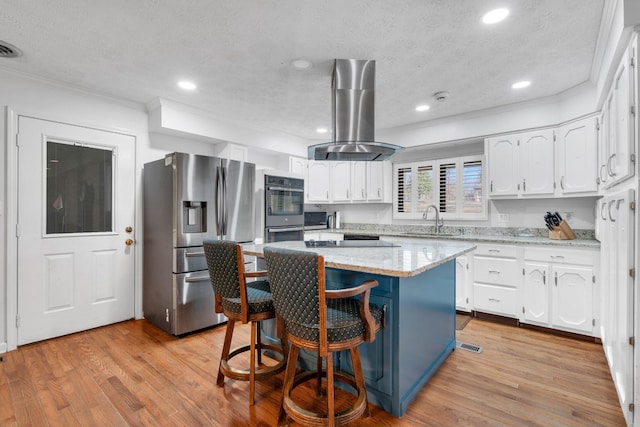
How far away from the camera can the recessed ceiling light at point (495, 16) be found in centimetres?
193

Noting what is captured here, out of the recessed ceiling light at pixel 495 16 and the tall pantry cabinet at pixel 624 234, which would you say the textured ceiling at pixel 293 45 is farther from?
the tall pantry cabinet at pixel 624 234

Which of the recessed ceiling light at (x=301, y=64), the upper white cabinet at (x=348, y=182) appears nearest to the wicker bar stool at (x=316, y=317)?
Answer: the recessed ceiling light at (x=301, y=64)

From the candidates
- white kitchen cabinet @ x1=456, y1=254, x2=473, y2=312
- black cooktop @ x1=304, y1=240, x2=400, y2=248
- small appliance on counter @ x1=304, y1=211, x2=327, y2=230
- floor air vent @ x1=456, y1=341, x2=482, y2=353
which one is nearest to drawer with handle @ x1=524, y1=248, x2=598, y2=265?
white kitchen cabinet @ x1=456, y1=254, x2=473, y2=312

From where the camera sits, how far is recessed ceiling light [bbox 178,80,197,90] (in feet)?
9.66

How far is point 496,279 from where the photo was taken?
135 inches

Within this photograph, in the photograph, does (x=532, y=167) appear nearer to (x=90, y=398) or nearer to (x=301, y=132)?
(x=301, y=132)

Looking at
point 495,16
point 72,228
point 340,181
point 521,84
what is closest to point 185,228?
point 72,228

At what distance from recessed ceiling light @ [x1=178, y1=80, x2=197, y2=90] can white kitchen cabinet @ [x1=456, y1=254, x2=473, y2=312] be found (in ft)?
11.3

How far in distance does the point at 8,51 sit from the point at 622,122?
428 cm

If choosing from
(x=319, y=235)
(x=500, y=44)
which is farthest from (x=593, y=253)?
(x=319, y=235)

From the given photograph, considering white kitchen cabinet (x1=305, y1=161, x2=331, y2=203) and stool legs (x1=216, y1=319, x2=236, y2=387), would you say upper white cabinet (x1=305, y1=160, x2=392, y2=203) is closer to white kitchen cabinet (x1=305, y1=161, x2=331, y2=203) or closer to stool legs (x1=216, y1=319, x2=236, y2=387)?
white kitchen cabinet (x1=305, y1=161, x2=331, y2=203)

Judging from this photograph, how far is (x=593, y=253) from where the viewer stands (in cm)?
287

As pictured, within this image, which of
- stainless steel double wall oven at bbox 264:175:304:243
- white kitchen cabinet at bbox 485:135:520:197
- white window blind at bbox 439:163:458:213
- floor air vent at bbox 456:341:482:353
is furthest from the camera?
white window blind at bbox 439:163:458:213

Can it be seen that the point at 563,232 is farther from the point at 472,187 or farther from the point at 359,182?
the point at 359,182
